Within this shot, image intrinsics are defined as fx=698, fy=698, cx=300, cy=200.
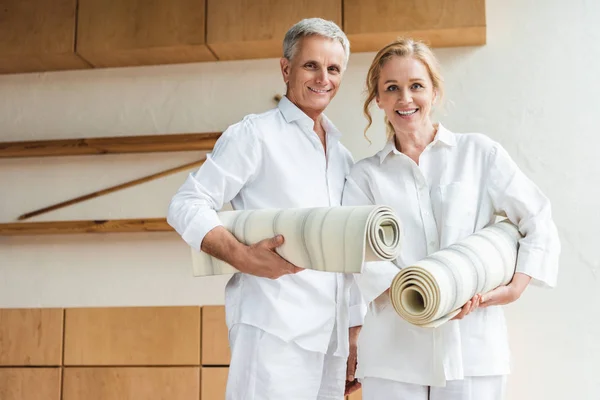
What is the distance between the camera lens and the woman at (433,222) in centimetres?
172

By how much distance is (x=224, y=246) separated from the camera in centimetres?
180

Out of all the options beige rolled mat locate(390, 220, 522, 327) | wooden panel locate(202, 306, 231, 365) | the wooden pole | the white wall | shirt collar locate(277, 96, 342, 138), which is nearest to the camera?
beige rolled mat locate(390, 220, 522, 327)

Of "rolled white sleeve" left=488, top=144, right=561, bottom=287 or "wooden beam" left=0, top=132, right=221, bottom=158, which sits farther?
"wooden beam" left=0, top=132, right=221, bottom=158

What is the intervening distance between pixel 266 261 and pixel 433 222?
454mm

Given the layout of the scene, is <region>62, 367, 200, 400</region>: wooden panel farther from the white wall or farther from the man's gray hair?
the man's gray hair

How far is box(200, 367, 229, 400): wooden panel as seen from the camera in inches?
130

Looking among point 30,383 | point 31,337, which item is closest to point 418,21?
point 31,337

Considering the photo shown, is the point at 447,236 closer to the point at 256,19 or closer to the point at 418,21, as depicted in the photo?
the point at 418,21

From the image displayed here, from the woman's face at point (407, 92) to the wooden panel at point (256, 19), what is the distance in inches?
61.3

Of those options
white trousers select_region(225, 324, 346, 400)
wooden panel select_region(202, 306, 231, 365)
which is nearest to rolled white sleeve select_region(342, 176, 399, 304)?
white trousers select_region(225, 324, 346, 400)

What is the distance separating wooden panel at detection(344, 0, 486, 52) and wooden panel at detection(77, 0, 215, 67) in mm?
782

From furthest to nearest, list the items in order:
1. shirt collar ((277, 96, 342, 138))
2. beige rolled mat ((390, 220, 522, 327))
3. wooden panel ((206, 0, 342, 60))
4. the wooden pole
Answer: the wooden pole, wooden panel ((206, 0, 342, 60)), shirt collar ((277, 96, 342, 138)), beige rolled mat ((390, 220, 522, 327))

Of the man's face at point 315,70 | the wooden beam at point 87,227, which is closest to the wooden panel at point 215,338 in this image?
the wooden beam at point 87,227

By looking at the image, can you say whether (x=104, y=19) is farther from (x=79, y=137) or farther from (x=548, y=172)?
(x=548, y=172)
